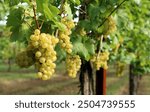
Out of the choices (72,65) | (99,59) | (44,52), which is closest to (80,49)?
(72,65)

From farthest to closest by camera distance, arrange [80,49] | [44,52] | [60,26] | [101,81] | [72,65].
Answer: [101,81]
[80,49]
[72,65]
[60,26]
[44,52]

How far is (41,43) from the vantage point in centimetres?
280

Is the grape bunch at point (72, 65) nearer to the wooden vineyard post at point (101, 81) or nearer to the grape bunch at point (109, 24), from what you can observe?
the grape bunch at point (109, 24)

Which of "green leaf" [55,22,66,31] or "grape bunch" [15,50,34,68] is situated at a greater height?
"green leaf" [55,22,66,31]

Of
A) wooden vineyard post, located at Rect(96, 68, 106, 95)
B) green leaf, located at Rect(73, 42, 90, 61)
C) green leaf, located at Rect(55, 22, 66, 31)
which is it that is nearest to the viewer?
green leaf, located at Rect(55, 22, 66, 31)

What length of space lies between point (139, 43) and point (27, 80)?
2828cm

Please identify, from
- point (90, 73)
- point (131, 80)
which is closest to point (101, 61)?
point (90, 73)

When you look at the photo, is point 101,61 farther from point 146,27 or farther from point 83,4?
point 146,27

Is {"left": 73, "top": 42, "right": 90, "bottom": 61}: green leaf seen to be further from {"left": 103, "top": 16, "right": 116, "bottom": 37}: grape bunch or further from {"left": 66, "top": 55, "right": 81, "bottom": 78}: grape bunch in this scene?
{"left": 103, "top": 16, "right": 116, "bottom": 37}: grape bunch

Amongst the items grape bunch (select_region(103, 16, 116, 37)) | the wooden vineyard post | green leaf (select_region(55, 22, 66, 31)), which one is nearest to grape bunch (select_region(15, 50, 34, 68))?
green leaf (select_region(55, 22, 66, 31))

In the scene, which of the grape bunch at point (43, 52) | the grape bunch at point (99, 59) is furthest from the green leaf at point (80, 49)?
the grape bunch at point (43, 52)

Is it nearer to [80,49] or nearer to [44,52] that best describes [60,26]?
[44,52]

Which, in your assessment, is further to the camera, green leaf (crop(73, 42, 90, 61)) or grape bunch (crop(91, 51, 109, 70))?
grape bunch (crop(91, 51, 109, 70))

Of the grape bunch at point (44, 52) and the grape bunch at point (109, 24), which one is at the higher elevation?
the grape bunch at point (109, 24)
